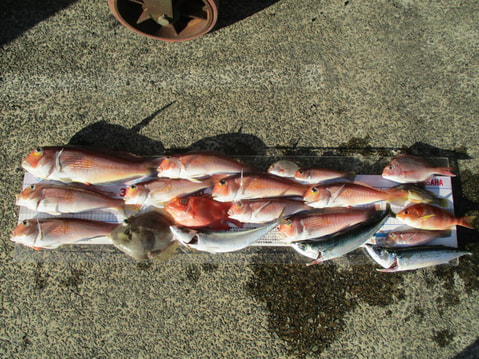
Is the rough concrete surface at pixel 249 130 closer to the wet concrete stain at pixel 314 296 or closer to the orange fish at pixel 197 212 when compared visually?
the wet concrete stain at pixel 314 296

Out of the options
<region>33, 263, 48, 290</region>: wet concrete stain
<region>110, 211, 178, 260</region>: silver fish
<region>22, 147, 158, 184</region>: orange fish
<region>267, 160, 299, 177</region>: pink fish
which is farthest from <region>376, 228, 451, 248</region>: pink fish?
<region>33, 263, 48, 290</region>: wet concrete stain

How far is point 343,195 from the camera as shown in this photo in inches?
123

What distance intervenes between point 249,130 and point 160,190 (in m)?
1.20

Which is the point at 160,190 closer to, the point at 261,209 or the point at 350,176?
the point at 261,209

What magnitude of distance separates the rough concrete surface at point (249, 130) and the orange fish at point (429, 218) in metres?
0.29

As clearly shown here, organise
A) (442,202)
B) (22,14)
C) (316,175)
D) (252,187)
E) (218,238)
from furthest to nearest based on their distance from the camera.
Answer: (22,14)
(442,202)
(316,175)
(252,187)
(218,238)

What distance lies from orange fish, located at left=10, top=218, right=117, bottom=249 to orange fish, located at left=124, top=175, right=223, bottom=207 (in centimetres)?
47

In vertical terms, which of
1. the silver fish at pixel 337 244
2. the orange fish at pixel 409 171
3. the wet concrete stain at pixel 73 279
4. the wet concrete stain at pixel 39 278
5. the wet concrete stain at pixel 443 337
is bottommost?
the wet concrete stain at pixel 39 278

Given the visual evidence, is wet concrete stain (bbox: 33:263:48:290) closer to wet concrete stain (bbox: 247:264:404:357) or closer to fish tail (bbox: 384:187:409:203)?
wet concrete stain (bbox: 247:264:404:357)

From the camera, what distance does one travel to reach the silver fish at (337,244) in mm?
3074

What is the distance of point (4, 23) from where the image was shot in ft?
11.9

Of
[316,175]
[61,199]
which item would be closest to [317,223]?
[316,175]

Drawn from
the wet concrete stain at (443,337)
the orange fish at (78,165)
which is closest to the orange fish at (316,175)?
the orange fish at (78,165)

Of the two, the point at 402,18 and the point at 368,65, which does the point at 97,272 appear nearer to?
the point at 368,65
